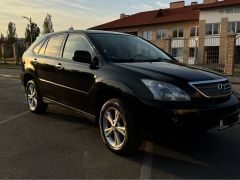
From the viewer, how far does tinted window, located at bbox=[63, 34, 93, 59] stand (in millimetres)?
5555

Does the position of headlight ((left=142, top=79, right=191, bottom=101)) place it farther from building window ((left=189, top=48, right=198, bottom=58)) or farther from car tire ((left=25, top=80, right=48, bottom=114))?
building window ((left=189, top=48, right=198, bottom=58))

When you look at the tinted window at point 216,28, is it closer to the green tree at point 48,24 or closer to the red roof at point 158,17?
the red roof at point 158,17

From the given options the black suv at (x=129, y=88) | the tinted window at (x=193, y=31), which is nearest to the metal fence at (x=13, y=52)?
the tinted window at (x=193, y=31)

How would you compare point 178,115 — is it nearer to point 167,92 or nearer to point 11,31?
point 167,92

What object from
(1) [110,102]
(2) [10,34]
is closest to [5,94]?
(1) [110,102]

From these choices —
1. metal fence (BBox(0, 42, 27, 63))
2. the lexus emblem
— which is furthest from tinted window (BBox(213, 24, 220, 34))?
the lexus emblem

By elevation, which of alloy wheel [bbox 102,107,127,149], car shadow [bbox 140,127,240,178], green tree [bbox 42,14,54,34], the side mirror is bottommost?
car shadow [bbox 140,127,240,178]

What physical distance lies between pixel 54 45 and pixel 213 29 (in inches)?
1550

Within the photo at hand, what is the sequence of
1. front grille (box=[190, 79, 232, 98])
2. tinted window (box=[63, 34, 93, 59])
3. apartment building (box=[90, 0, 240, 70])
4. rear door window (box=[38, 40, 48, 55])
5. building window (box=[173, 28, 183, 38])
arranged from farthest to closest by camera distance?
1. building window (box=[173, 28, 183, 38])
2. apartment building (box=[90, 0, 240, 70])
3. rear door window (box=[38, 40, 48, 55])
4. tinted window (box=[63, 34, 93, 59])
5. front grille (box=[190, 79, 232, 98])

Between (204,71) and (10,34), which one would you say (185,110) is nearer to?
(204,71)

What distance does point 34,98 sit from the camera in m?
7.32

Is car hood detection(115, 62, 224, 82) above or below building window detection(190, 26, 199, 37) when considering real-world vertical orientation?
below

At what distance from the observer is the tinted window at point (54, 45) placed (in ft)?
20.9

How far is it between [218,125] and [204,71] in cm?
84
